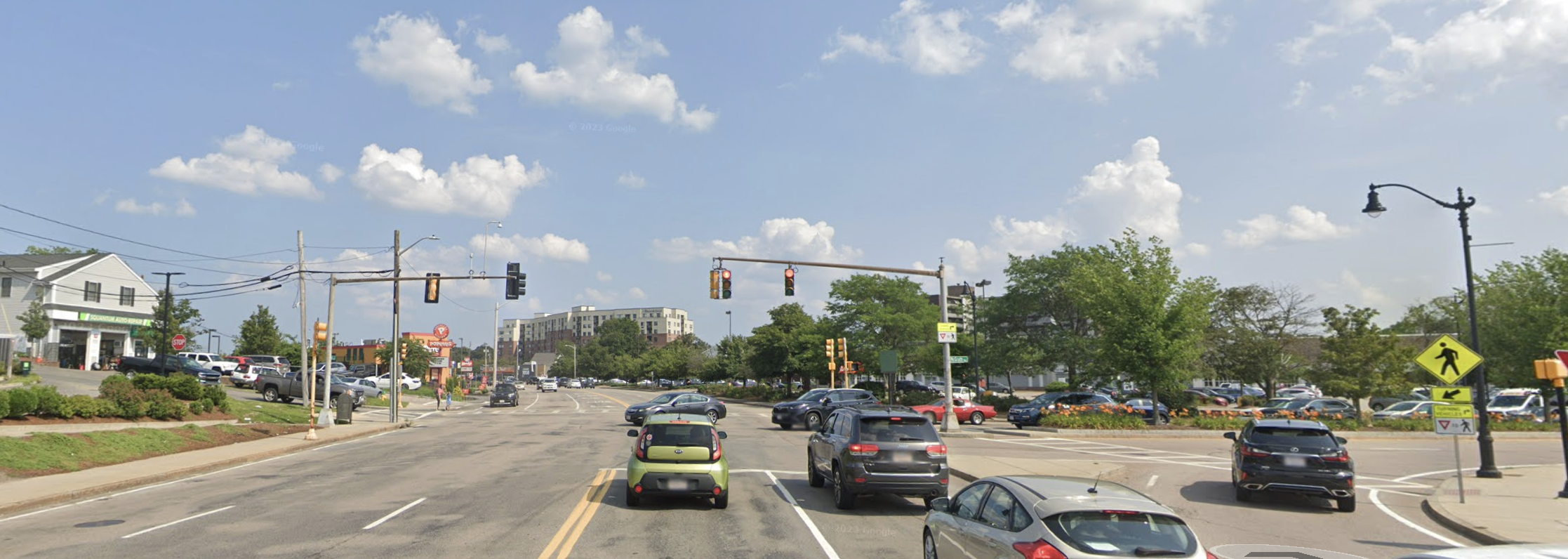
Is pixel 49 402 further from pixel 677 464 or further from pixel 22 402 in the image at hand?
pixel 677 464

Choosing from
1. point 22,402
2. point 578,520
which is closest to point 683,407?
point 22,402

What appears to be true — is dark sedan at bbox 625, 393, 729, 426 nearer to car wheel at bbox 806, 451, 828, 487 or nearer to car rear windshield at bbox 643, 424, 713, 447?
car wheel at bbox 806, 451, 828, 487

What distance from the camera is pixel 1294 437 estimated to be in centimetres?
1468

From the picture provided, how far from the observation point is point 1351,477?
1398cm

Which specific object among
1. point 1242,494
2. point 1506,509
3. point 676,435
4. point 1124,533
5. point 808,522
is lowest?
point 1506,509

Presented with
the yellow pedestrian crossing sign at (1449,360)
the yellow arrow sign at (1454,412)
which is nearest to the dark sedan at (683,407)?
the yellow pedestrian crossing sign at (1449,360)

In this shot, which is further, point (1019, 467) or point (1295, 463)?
point (1019, 467)

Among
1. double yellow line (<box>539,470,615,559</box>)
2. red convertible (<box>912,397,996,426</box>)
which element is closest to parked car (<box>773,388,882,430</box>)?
red convertible (<box>912,397,996,426</box>)

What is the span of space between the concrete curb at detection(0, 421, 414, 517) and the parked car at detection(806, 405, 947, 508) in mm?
13011

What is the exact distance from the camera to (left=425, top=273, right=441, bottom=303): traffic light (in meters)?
32.5

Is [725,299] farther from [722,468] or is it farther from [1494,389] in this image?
[1494,389]

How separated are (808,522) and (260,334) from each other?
7748 centimetres

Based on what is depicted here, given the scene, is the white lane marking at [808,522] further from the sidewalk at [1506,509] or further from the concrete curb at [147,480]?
the concrete curb at [147,480]

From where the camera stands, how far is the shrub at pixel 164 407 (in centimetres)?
2744
